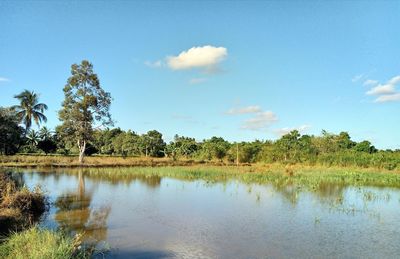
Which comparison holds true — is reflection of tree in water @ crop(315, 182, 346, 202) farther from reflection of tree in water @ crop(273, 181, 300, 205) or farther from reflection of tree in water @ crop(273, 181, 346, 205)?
reflection of tree in water @ crop(273, 181, 300, 205)

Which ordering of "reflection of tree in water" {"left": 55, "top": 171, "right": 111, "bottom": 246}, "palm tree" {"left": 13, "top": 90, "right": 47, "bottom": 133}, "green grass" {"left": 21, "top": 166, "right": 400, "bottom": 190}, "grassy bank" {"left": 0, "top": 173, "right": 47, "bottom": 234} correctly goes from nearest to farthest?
1. "grassy bank" {"left": 0, "top": 173, "right": 47, "bottom": 234}
2. "reflection of tree in water" {"left": 55, "top": 171, "right": 111, "bottom": 246}
3. "green grass" {"left": 21, "top": 166, "right": 400, "bottom": 190}
4. "palm tree" {"left": 13, "top": 90, "right": 47, "bottom": 133}

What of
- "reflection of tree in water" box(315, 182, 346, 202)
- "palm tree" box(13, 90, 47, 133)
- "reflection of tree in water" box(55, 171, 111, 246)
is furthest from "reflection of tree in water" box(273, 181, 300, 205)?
"palm tree" box(13, 90, 47, 133)

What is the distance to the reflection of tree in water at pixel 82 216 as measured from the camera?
986 cm

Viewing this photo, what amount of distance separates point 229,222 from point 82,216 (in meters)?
4.80

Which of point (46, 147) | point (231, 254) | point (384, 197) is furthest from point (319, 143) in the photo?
point (231, 254)

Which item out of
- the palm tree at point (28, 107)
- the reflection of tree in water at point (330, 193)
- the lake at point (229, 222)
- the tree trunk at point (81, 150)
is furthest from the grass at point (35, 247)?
the palm tree at point (28, 107)

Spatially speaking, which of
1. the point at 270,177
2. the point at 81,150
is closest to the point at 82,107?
the point at 81,150

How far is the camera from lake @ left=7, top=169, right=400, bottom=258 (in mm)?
8594

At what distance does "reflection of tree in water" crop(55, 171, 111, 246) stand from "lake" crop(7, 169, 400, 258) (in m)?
0.02

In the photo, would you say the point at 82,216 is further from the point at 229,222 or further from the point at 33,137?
the point at 33,137

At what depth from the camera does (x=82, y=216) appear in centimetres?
1202

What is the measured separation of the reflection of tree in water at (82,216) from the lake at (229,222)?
2 cm

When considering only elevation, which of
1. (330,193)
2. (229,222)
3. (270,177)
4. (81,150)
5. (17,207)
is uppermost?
(81,150)

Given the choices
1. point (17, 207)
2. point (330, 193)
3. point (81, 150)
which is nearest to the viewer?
point (17, 207)
